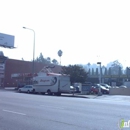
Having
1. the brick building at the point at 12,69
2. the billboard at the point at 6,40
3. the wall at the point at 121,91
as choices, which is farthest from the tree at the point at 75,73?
the wall at the point at 121,91

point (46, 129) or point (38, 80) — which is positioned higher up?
point (38, 80)

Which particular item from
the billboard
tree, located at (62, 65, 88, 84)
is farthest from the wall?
the billboard

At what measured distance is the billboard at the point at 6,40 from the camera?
84.1 meters

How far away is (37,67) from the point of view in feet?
278

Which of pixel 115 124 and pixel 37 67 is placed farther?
pixel 37 67

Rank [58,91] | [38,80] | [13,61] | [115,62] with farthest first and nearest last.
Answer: [115,62] < [13,61] < [38,80] < [58,91]

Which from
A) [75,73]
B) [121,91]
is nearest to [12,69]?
[75,73]

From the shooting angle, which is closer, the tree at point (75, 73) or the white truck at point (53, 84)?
the white truck at point (53, 84)

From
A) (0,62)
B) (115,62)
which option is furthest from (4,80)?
(115,62)

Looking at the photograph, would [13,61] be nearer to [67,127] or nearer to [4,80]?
[4,80]

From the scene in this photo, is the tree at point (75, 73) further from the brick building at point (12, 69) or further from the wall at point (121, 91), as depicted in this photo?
the wall at point (121, 91)

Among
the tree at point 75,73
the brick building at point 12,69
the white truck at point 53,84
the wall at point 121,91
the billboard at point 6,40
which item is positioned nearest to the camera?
the white truck at point 53,84

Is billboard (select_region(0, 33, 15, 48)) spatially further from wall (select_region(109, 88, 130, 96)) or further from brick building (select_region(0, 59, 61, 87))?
wall (select_region(109, 88, 130, 96))

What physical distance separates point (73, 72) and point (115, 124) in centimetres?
5526
